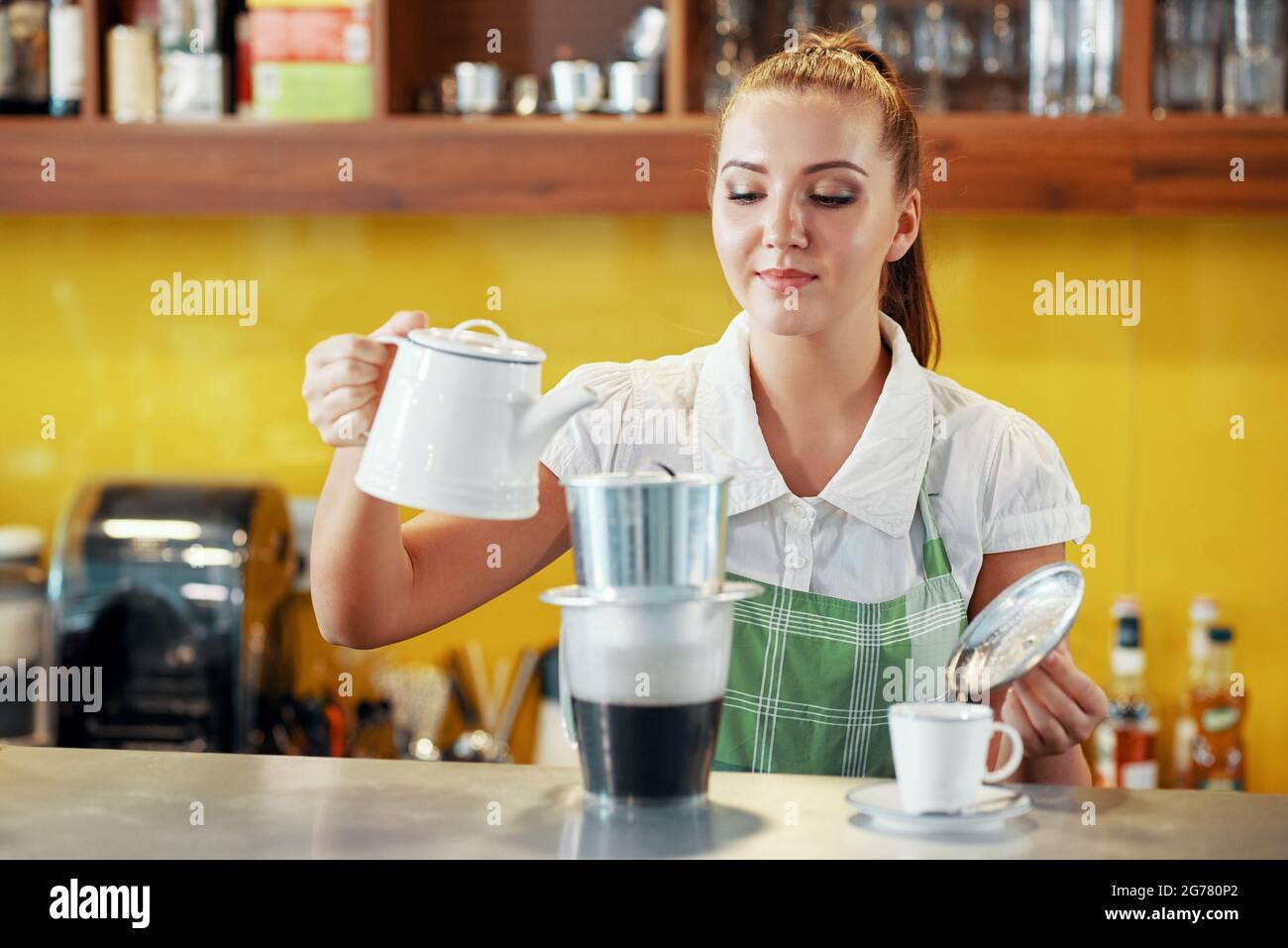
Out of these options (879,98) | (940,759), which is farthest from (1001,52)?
(940,759)

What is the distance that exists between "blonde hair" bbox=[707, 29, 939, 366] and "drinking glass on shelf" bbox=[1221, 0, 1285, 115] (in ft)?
2.45

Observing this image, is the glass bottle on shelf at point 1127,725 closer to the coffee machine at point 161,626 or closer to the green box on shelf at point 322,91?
the coffee machine at point 161,626

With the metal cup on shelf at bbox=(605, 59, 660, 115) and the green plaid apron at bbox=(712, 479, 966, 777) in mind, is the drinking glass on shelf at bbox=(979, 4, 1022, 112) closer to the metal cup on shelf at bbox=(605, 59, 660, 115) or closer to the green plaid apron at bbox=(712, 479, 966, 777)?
the metal cup on shelf at bbox=(605, 59, 660, 115)

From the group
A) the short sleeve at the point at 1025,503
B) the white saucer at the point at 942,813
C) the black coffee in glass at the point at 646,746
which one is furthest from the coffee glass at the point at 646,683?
the short sleeve at the point at 1025,503

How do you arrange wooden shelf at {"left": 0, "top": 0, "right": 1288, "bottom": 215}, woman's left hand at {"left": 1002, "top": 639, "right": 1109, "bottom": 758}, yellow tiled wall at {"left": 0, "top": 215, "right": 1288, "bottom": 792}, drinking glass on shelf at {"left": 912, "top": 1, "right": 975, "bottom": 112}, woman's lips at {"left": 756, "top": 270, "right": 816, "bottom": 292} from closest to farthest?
woman's left hand at {"left": 1002, "top": 639, "right": 1109, "bottom": 758} < woman's lips at {"left": 756, "top": 270, "right": 816, "bottom": 292} < wooden shelf at {"left": 0, "top": 0, "right": 1288, "bottom": 215} < drinking glass on shelf at {"left": 912, "top": 1, "right": 975, "bottom": 112} < yellow tiled wall at {"left": 0, "top": 215, "right": 1288, "bottom": 792}

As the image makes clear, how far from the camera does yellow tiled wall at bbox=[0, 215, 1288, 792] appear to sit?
7.50 feet

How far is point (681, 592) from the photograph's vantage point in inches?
35.4

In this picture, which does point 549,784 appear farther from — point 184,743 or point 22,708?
point 22,708

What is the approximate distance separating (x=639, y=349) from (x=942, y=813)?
1.55 meters

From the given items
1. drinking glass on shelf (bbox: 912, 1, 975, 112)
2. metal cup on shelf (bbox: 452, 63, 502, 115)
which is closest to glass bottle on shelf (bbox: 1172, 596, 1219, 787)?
drinking glass on shelf (bbox: 912, 1, 975, 112)

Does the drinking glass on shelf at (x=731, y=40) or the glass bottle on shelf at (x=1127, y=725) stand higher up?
the drinking glass on shelf at (x=731, y=40)

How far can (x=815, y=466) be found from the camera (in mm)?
1415

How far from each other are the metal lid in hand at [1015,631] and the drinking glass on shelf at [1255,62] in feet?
4.19

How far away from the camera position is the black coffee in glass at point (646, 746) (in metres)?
0.92
